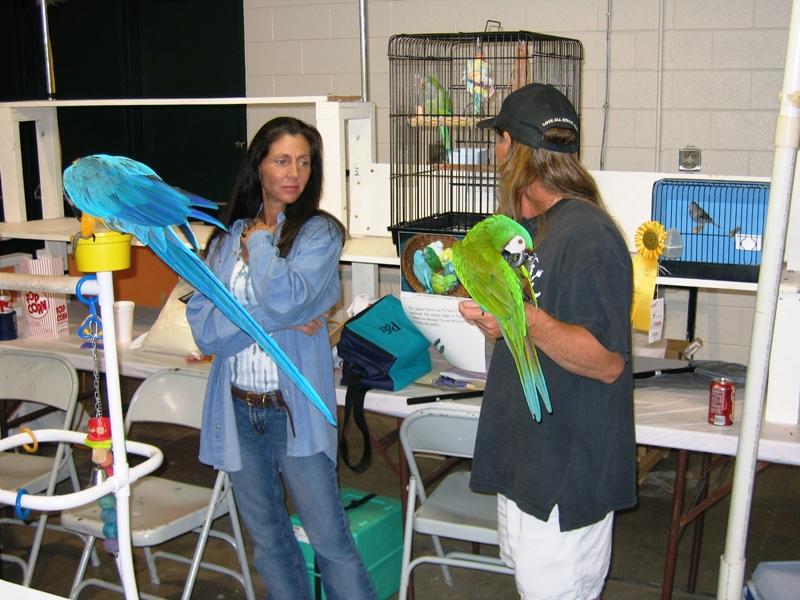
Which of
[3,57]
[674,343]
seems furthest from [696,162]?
[3,57]

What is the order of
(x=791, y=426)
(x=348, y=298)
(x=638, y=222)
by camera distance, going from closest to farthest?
(x=791, y=426) < (x=638, y=222) < (x=348, y=298)

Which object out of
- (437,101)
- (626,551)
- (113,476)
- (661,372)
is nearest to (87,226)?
(113,476)

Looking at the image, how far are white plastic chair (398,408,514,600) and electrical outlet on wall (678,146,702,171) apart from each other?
2489 millimetres

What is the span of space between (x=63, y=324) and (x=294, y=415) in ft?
5.33

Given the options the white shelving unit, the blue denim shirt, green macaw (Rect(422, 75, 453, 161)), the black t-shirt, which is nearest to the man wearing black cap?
the black t-shirt

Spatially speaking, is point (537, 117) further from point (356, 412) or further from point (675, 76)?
point (675, 76)

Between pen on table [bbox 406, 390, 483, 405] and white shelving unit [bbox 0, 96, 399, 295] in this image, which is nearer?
pen on table [bbox 406, 390, 483, 405]

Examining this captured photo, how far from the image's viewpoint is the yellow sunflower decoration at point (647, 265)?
2.58m

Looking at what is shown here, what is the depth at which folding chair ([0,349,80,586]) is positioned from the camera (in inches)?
106

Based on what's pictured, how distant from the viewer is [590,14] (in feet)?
14.3

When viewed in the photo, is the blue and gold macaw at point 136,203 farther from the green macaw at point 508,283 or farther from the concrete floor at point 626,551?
the concrete floor at point 626,551

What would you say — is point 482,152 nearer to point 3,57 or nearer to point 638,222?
point 638,222

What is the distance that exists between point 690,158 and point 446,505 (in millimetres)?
2600

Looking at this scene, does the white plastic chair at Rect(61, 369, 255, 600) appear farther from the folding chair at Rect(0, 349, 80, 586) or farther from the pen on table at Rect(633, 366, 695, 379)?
the pen on table at Rect(633, 366, 695, 379)
